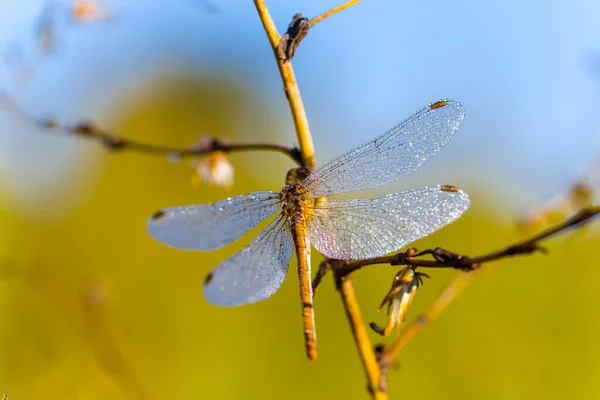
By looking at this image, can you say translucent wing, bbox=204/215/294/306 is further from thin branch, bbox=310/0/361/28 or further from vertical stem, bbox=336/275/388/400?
thin branch, bbox=310/0/361/28

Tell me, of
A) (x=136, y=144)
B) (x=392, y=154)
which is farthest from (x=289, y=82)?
(x=136, y=144)

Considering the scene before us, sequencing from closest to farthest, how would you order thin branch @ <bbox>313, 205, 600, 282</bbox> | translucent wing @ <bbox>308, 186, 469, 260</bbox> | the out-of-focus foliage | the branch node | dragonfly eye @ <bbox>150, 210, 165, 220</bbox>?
1. thin branch @ <bbox>313, 205, 600, 282</bbox>
2. the branch node
3. translucent wing @ <bbox>308, 186, 469, 260</bbox>
4. dragonfly eye @ <bbox>150, 210, 165, 220</bbox>
5. the out-of-focus foliage

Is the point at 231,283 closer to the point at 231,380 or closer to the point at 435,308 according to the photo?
the point at 435,308

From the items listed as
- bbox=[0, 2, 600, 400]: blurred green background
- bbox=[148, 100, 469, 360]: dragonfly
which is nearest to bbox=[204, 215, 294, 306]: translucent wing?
bbox=[148, 100, 469, 360]: dragonfly

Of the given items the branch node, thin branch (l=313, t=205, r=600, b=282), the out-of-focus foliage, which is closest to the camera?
thin branch (l=313, t=205, r=600, b=282)

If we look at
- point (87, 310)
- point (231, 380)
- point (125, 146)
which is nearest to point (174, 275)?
point (231, 380)

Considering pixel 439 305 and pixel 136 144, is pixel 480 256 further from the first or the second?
pixel 136 144

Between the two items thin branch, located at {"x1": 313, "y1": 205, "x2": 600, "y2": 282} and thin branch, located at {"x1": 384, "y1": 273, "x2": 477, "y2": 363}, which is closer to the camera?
thin branch, located at {"x1": 313, "y1": 205, "x2": 600, "y2": 282}

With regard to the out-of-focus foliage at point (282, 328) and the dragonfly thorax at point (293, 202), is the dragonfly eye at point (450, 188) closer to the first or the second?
the dragonfly thorax at point (293, 202)
